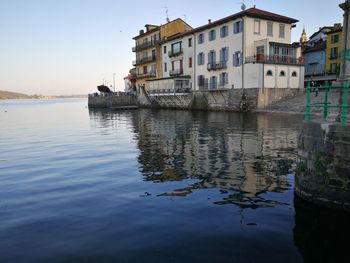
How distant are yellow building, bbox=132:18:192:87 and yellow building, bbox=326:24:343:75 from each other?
2865cm

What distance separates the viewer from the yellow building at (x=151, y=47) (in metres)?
65.5

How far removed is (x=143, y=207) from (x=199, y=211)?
1596mm

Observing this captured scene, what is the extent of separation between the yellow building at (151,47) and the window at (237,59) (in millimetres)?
24337

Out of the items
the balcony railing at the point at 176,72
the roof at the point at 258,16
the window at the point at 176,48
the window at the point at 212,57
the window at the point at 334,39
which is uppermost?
the roof at the point at 258,16

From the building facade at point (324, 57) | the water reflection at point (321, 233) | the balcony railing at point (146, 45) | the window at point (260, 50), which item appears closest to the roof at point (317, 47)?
the building facade at point (324, 57)

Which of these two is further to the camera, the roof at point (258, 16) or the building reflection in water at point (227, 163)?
the roof at point (258, 16)

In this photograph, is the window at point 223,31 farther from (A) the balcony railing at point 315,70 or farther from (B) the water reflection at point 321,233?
(B) the water reflection at point 321,233

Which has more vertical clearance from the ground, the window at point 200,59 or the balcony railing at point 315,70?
the window at point 200,59

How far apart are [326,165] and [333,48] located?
58650 millimetres

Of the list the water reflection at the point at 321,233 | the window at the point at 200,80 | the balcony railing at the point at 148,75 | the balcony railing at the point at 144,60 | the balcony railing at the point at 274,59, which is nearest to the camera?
the water reflection at the point at 321,233

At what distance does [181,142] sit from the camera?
63.8ft

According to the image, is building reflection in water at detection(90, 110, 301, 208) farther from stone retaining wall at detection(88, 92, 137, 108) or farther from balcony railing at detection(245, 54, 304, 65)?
stone retaining wall at detection(88, 92, 137, 108)

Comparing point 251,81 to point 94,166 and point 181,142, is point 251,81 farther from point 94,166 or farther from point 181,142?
point 94,166

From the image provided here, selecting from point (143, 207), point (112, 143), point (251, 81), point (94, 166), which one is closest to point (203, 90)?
point (251, 81)
